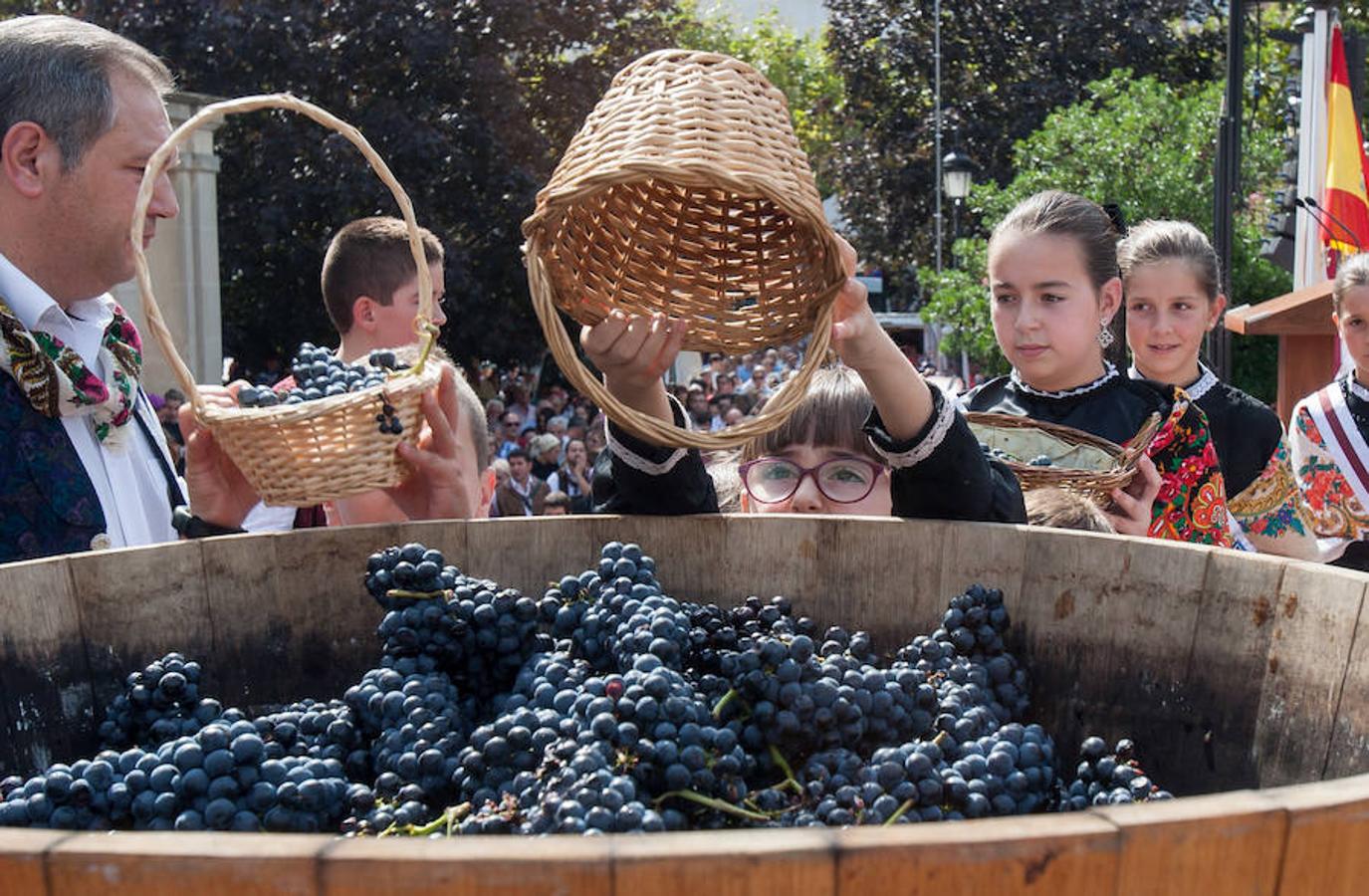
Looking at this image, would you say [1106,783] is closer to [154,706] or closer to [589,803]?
[589,803]

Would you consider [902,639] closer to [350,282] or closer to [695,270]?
[695,270]

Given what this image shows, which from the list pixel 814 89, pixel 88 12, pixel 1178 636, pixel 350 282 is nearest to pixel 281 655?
pixel 1178 636

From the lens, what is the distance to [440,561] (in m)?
1.79

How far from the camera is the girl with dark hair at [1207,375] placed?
12.3 feet

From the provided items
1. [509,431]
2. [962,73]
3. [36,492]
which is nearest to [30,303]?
[36,492]

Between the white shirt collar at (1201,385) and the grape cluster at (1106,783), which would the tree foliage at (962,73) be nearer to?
the white shirt collar at (1201,385)

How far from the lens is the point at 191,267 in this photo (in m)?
12.5

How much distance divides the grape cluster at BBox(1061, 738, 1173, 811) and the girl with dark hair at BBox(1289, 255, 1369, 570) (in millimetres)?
3186

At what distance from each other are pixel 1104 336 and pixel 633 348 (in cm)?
203

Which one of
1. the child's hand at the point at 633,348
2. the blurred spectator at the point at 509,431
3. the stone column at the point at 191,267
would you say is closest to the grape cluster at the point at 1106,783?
the child's hand at the point at 633,348

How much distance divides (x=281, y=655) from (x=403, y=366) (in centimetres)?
101

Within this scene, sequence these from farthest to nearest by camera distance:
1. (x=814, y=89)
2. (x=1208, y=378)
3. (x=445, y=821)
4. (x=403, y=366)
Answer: (x=814, y=89) < (x=1208, y=378) < (x=403, y=366) < (x=445, y=821)

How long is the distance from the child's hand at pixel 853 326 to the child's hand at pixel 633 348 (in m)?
0.26

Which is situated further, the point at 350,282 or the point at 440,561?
the point at 350,282
